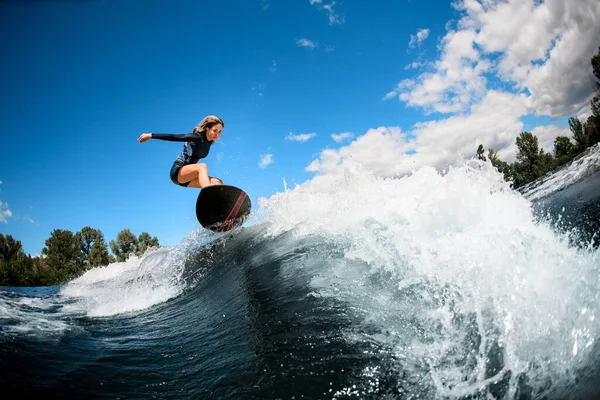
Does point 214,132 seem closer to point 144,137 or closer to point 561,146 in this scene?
point 144,137

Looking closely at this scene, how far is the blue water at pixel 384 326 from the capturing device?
1931 millimetres

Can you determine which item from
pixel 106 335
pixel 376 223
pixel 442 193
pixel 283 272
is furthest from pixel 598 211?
pixel 106 335

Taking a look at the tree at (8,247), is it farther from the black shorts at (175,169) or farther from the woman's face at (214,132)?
the woman's face at (214,132)

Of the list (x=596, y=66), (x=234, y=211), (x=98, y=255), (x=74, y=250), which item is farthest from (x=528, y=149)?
(x=74, y=250)

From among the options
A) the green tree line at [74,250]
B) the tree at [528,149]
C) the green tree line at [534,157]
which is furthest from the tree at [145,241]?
the tree at [528,149]

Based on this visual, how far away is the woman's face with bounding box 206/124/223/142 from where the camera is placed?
785 cm

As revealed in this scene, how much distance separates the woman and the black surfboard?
34cm

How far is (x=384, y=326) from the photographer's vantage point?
2521 millimetres

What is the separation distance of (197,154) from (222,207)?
163 cm

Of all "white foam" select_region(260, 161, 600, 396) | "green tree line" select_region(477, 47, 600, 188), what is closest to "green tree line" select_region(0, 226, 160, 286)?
"white foam" select_region(260, 161, 600, 396)

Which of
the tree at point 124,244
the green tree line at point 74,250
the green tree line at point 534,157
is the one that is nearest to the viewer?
the green tree line at point 74,250

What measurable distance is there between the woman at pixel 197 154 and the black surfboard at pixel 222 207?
0.34 meters

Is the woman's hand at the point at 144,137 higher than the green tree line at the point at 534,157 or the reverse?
higher

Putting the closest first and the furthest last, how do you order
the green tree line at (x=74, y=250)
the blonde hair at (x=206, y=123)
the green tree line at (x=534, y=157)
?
the blonde hair at (x=206, y=123) → the green tree line at (x=74, y=250) → the green tree line at (x=534, y=157)
